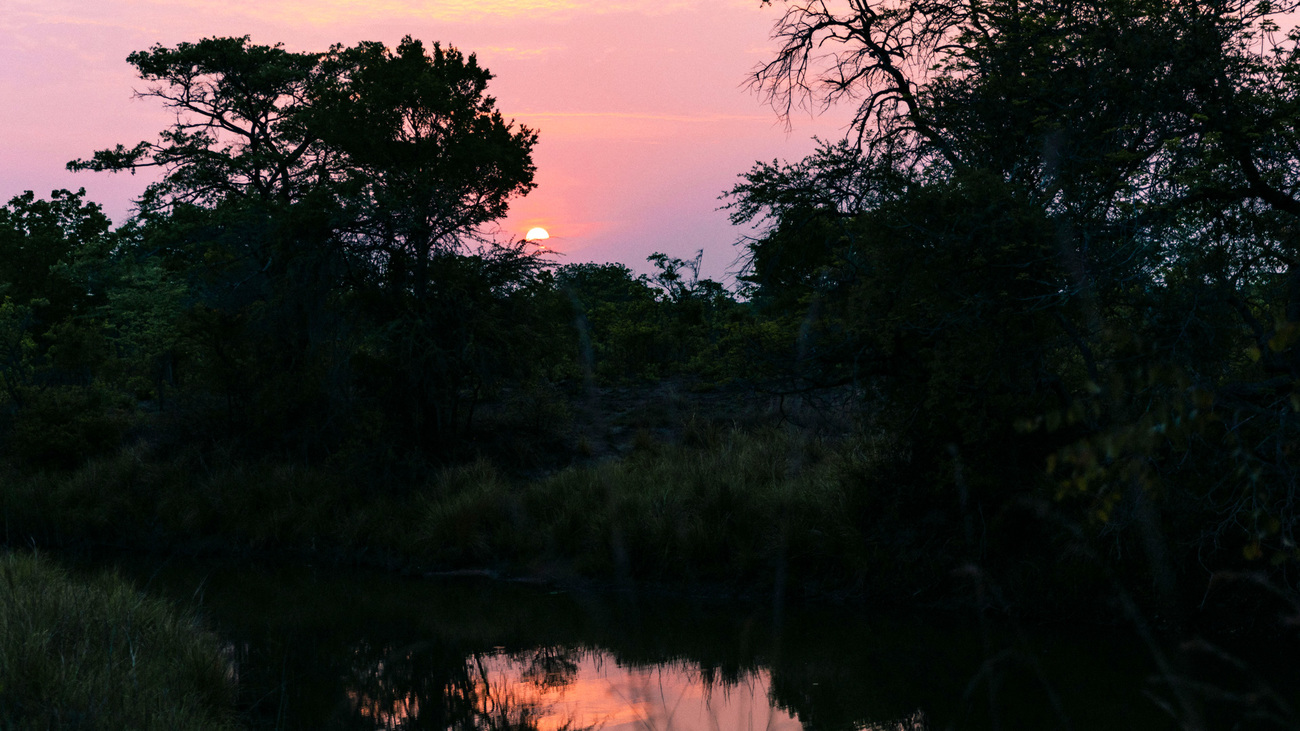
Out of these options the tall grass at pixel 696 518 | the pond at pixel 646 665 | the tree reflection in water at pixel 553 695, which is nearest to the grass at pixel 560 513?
the tall grass at pixel 696 518

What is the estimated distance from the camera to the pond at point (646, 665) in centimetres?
844

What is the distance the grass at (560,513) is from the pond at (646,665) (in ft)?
2.30

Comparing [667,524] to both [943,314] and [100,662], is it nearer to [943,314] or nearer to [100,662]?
[943,314]

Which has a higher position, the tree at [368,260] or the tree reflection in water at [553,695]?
the tree at [368,260]

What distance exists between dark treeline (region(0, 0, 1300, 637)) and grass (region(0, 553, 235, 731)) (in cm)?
523

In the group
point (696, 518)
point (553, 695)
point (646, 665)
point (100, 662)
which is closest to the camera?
point (100, 662)

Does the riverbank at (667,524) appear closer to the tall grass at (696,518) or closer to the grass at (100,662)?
the tall grass at (696,518)

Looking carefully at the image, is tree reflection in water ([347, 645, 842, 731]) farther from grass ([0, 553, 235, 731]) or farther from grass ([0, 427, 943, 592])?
grass ([0, 427, 943, 592])

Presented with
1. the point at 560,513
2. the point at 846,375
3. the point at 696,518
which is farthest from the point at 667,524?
the point at 846,375

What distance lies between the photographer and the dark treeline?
27.6ft

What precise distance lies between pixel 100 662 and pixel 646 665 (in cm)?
493

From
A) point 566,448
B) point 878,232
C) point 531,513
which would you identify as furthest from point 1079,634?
point 566,448

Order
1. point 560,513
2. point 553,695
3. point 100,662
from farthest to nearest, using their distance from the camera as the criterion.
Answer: point 560,513 → point 553,695 → point 100,662

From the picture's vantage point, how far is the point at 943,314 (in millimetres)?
9664
